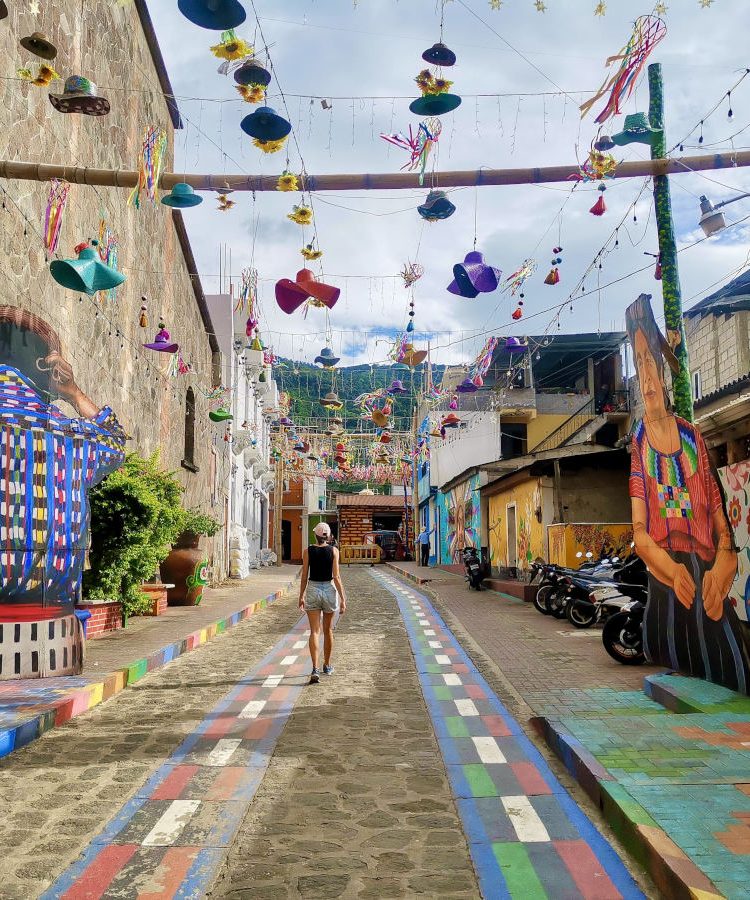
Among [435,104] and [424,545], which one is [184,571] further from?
[424,545]

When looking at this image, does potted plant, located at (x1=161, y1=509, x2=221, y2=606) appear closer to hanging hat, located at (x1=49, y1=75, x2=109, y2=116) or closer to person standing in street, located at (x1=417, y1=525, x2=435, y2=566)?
hanging hat, located at (x1=49, y1=75, x2=109, y2=116)

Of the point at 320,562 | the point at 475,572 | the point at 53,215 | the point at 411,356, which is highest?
the point at 53,215

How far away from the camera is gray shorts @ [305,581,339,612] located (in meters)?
8.41

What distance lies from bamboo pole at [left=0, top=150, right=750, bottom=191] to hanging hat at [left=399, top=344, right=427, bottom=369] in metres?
7.90

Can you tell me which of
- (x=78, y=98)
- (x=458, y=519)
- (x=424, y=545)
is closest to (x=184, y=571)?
(x=78, y=98)

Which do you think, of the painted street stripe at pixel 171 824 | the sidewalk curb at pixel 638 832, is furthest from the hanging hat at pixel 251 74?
the sidewalk curb at pixel 638 832

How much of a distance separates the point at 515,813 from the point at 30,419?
6166 millimetres

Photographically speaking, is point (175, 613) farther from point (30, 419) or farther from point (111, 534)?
point (30, 419)

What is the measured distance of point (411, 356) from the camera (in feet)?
49.6

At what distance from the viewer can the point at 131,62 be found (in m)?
14.3

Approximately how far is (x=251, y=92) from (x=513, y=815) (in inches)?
234

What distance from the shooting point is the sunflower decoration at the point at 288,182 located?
23.4 ft

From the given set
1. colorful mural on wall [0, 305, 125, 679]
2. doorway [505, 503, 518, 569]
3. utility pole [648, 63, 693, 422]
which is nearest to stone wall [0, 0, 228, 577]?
colorful mural on wall [0, 305, 125, 679]

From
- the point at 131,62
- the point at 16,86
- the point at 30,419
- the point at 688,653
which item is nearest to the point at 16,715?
the point at 30,419
